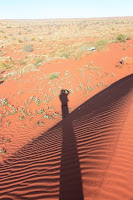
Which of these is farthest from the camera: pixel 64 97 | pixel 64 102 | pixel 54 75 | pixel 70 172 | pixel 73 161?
pixel 54 75

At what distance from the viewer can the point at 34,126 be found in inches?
289

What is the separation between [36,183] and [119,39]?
70.3 ft

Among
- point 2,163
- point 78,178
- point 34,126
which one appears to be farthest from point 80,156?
point 34,126

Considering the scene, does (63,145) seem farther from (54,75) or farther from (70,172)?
(54,75)

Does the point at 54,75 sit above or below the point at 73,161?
above

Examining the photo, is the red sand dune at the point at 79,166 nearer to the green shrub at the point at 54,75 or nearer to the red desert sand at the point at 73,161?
the red desert sand at the point at 73,161

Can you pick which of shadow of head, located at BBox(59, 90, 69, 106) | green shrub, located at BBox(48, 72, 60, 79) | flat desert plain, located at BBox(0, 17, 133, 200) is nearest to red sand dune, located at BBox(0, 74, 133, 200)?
flat desert plain, located at BBox(0, 17, 133, 200)

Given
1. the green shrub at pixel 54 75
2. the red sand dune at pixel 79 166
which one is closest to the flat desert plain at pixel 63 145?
the red sand dune at pixel 79 166

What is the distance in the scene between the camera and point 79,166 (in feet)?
10.8

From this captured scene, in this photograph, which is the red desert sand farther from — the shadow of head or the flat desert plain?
the shadow of head

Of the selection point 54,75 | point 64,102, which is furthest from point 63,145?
point 54,75

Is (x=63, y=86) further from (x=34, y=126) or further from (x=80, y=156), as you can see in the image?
(x=80, y=156)

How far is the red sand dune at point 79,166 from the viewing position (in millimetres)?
2656

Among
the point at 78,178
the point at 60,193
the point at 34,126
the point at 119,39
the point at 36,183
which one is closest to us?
the point at 60,193
